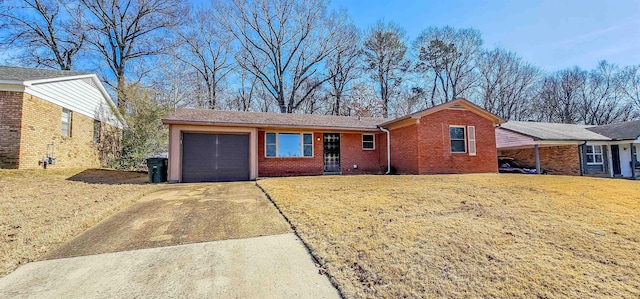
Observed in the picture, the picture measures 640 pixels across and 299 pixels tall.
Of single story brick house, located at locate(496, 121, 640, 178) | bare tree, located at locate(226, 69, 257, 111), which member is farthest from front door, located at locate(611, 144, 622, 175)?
bare tree, located at locate(226, 69, 257, 111)

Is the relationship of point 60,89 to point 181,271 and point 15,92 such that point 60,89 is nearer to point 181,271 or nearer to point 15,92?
point 15,92

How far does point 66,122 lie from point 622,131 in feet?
106

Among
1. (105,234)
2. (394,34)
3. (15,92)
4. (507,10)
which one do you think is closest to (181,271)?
(105,234)

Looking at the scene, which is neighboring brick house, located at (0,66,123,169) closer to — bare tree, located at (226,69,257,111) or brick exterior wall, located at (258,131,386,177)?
brick exterior wall, located at (258,131,386,177)

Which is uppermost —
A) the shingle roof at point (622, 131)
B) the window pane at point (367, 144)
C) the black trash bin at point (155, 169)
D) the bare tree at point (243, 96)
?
the bare tree at point (243, 96)

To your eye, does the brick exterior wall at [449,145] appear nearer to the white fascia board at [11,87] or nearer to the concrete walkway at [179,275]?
the concrete walkway at [179,275]

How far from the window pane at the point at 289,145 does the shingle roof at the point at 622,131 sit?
20.6 metres

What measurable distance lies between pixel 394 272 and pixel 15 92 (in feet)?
44.8

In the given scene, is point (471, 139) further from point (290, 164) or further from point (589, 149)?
point (589, 149)

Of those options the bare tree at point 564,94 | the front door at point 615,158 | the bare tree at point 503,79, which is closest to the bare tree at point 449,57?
the bare tree at point 503,79

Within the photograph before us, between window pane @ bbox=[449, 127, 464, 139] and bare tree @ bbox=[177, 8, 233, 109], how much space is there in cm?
2051

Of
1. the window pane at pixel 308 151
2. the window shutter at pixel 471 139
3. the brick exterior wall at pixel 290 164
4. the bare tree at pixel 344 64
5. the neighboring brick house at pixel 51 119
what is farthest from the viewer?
the bare tree at pixel 344 64

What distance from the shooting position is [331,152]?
1343cm

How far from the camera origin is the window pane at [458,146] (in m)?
12.2
